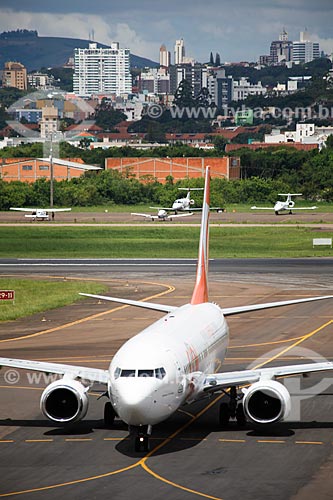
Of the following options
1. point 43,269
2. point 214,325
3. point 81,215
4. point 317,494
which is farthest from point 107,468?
point 81,215

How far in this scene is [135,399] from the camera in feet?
124

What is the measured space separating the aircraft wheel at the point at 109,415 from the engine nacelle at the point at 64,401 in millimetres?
1942

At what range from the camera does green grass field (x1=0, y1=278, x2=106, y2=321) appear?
8369 centimetres

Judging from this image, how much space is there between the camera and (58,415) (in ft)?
140

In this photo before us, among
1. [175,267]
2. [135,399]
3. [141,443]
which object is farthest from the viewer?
[175,267]

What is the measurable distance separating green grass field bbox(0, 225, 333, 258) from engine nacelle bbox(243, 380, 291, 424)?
8571 centimetres

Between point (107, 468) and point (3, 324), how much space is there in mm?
39772

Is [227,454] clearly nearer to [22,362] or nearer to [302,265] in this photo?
[22,362]

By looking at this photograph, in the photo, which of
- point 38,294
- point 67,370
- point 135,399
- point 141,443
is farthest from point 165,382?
point 38,294

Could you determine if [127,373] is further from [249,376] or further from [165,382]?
[249,376]

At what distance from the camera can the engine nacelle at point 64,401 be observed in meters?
42.2

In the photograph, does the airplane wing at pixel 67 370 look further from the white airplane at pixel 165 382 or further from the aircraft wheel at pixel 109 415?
the aircraft wheel at pixel 109 415

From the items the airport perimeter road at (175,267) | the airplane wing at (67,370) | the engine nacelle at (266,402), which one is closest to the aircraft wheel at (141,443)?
the airplane wing at (67,370)

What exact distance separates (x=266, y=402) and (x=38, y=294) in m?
53.5
